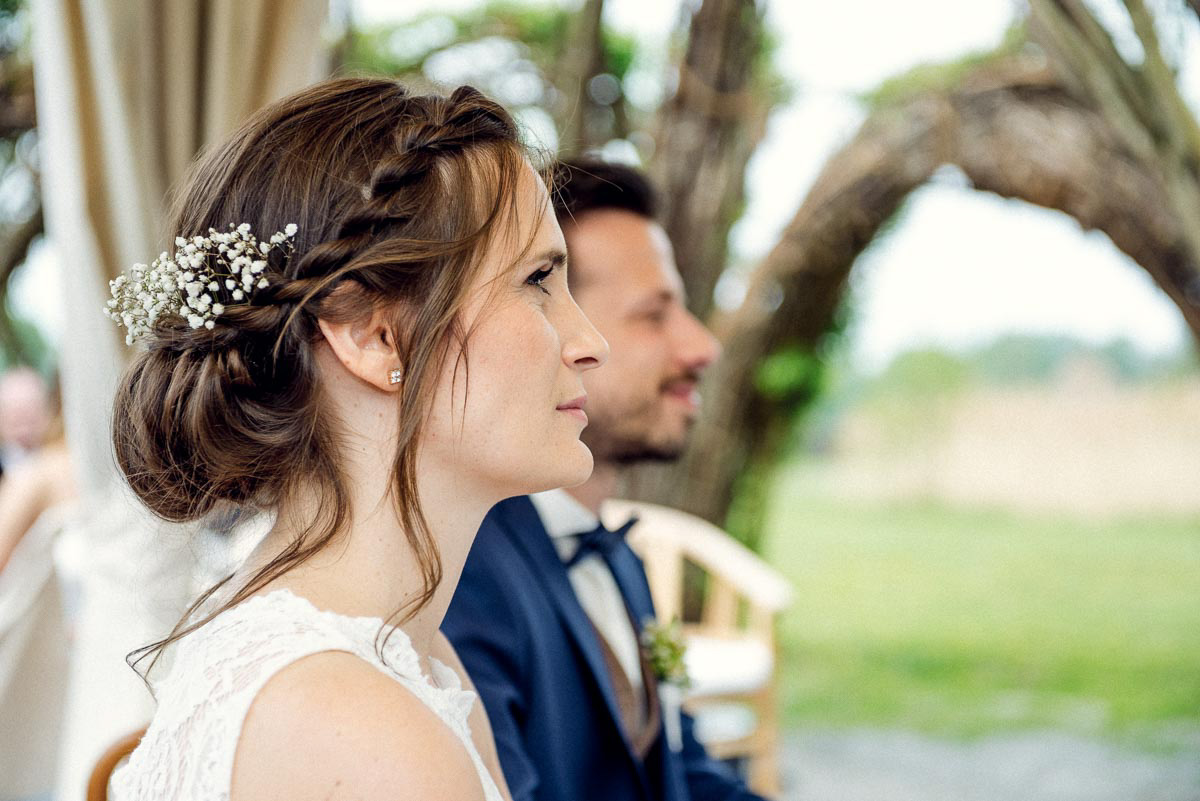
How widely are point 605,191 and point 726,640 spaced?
2189mm

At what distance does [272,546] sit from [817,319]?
445cm

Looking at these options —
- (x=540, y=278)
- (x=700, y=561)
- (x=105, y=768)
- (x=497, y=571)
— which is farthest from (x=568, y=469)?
(x=700, y=561)

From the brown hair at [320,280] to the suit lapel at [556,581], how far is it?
1.89 feet

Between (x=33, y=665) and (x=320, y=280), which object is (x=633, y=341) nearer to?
(x=320, y=280)

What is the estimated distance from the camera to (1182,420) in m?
6.37

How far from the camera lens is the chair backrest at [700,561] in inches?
152

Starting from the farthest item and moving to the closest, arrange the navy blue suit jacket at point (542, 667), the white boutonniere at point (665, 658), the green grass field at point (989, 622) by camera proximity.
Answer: the green grass field at point (989, 622) < the white boutonniere at point (665, 658) < the navy blue suit jacket at point (542, 667)

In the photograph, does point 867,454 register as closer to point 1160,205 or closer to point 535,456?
point 1160,205

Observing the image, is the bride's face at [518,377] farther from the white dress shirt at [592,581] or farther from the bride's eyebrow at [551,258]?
the white dress shirt at [592,581]

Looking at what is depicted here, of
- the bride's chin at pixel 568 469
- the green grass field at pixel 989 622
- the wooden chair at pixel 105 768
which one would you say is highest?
the bride's chin at pixel 568 469

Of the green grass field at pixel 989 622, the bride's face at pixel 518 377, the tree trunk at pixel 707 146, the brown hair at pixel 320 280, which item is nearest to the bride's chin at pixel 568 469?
the bride's face at pixel 518 377

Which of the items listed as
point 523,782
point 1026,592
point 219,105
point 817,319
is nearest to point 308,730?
point 523,782

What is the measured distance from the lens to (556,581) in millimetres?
1640

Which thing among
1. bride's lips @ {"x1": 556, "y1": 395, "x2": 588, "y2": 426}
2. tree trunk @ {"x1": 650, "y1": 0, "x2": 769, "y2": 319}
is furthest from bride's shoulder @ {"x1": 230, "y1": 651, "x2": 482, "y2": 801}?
tree trunk @ {"x1": 650, "y1": 0, "x2": 769, "y2": 319}
